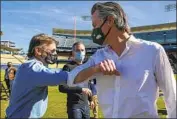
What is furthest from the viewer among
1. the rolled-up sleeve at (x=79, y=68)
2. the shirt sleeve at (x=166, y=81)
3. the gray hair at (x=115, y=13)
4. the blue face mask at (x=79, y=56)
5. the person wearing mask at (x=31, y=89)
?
the blue face mask at (x=79, y=56)

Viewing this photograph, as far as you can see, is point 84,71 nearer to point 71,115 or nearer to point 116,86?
point 116,86

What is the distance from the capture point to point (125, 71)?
297 centimetres

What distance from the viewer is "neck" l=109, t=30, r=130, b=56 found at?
10.2 ft

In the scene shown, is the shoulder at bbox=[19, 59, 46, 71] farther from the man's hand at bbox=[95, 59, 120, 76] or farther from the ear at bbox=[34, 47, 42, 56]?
the man's hand at bbox=[95, 59, 120, 76]

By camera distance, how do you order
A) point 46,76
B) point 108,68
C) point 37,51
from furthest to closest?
1. point 37,51
2. point 46,76
3. point 108,68

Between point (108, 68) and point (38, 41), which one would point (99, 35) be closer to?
point (108, 68)

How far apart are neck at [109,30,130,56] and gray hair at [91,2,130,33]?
0.04 meters

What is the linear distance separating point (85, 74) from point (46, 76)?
73 centimetres

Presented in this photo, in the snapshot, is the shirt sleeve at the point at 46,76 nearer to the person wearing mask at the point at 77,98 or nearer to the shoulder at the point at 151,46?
the shoulder at the point at 151,46

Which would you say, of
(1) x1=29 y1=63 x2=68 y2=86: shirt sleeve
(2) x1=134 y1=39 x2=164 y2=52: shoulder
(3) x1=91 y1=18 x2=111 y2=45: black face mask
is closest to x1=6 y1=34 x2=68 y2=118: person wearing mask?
(1) x1=29 y1=63 x2=68 y2=86: shirt sleeve

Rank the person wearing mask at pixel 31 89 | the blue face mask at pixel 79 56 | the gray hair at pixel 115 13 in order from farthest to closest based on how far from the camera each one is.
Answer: the blue face mask at pixel 79 56
the person wearing mask at pixel 31 89
the gray hair at pixel 115 13

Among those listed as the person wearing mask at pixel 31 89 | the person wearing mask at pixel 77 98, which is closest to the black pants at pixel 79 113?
the person wearing mask at pixel 77 98

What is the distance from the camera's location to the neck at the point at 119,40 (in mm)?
Result: 3096

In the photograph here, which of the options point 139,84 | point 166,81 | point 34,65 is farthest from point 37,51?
point 166,81
